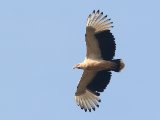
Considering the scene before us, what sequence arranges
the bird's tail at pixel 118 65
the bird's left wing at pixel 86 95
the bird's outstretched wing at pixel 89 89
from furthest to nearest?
the bird's left wing at pixel 86 95
the bird's outstretched wing at pixel 89 89
the bird's tail at pixel 118 65

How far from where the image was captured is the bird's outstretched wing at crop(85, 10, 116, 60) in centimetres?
3797

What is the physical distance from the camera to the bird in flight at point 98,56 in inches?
1491

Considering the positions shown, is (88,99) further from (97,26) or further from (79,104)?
(97,26)

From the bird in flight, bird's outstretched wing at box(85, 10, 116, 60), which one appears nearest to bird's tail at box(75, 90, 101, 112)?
the bird in flight

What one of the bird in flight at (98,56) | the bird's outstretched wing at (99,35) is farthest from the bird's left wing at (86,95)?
the bird's outstretched wing at (99,35)

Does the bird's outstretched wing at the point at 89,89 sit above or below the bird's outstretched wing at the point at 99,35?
below

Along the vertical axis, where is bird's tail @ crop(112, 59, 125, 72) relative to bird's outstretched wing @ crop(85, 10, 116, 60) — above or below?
below

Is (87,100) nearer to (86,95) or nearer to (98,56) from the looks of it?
(86,95)

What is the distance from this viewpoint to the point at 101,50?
38.3 m

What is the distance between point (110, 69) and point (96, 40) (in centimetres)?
119

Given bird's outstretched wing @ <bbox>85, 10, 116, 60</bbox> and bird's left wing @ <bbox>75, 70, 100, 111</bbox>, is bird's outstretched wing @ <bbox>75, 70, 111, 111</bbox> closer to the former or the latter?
bird's left wing @ <bbox>75, 70, 100, 111</bbox>

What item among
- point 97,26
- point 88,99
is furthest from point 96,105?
point 97,26

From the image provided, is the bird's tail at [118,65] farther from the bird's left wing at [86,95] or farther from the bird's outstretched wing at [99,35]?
the bird's left wing at [86,95]

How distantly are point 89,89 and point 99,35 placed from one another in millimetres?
2379
